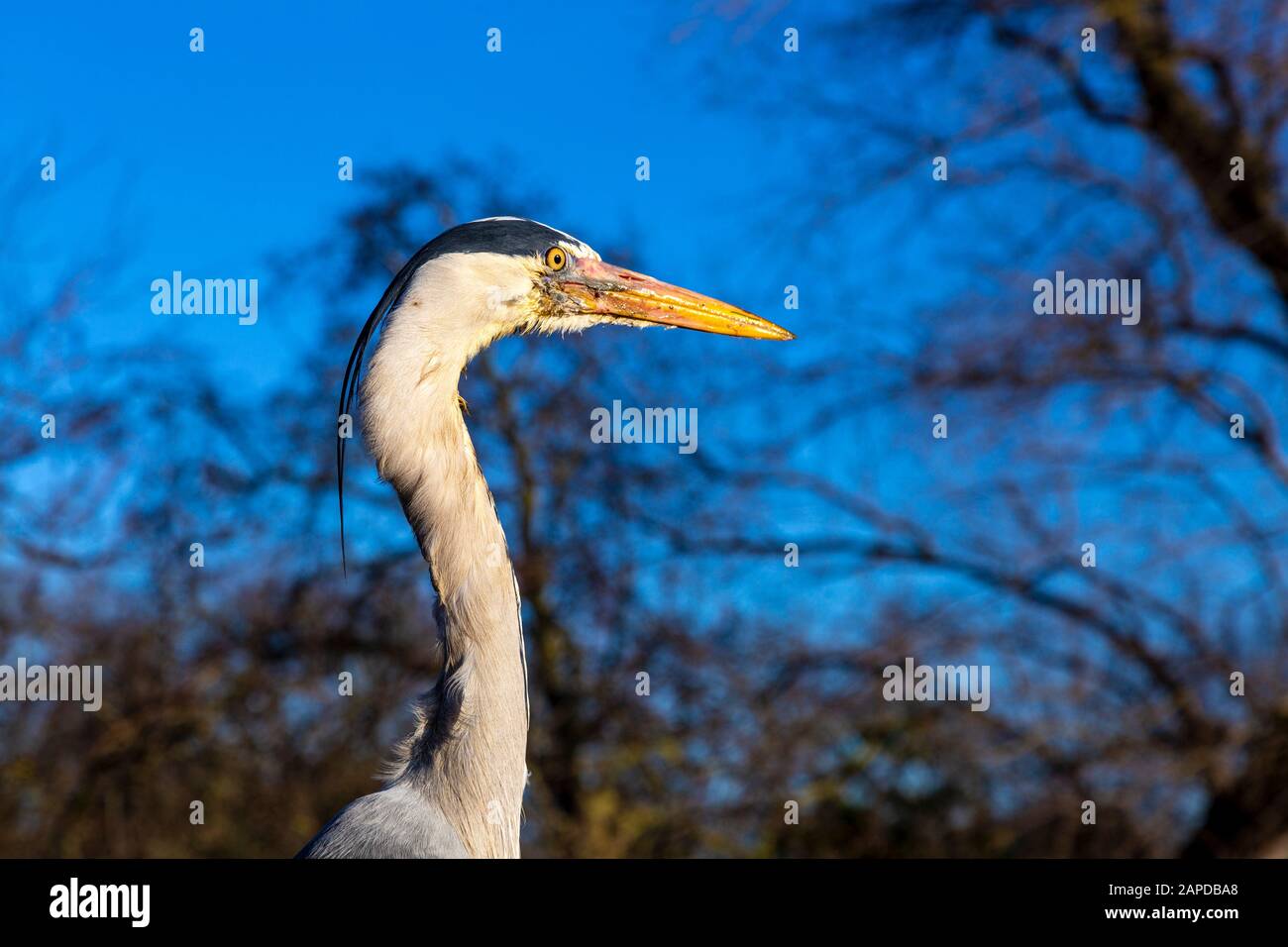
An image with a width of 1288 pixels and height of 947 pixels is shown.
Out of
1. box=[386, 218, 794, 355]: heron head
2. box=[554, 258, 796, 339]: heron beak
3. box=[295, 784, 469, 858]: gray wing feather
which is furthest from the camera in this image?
box=[554, 258, 796, 339]: heron beak

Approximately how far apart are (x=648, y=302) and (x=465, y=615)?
3.14 feet

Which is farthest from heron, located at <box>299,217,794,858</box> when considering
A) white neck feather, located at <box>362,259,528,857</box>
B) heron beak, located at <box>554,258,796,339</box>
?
heron beak, located at <box>554,258,796,339</box>

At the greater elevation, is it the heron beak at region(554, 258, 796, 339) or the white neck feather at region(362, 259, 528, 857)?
the heron beak at region(554, 258, 796, 339)

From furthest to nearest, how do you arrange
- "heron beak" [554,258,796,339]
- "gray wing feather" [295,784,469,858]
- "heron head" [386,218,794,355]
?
"heron beak" [554,258,796,339], "heron head" [386,218,794,355], "gray wing feather" [295,784,469,858]

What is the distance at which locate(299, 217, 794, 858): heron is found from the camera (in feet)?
8.16

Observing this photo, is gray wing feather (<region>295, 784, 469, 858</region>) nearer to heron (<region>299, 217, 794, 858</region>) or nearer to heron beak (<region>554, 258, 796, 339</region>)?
heron (<region>299, 217, 794, 858</region>)

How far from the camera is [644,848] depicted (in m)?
7.14

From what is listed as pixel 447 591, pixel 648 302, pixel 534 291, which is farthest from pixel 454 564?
pixel 648 302

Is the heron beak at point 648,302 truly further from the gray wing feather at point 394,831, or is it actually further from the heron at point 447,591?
the gray wing feather at point 394,831

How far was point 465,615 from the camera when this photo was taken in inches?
99.5

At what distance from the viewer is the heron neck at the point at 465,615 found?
98.7 inches

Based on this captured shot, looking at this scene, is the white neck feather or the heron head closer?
the white neck feather

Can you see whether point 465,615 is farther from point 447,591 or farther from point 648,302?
point 648,302

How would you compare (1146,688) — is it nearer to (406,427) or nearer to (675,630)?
(675,630)
